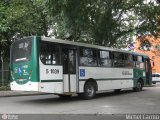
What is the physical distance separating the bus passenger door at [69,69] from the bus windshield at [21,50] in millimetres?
1957

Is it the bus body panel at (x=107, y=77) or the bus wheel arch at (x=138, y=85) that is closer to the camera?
the bus body panel at (x=107, y=77)

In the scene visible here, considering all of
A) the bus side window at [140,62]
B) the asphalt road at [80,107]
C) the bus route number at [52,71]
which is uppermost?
the bus side window at [140,62]

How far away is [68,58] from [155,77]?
3564 cm

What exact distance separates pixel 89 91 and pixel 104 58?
2.54 meters

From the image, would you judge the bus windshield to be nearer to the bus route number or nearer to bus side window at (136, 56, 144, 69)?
the bus route number

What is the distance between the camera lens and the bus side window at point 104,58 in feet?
67.4

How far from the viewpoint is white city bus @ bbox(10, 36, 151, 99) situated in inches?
642

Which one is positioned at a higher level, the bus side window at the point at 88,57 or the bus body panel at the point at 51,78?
the bus side window at the point at 88,57

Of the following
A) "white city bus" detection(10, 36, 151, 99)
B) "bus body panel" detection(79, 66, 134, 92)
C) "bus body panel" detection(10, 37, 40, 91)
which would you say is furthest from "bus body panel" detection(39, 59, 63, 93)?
"bus body panel" detection(79, 66, 134, 92)

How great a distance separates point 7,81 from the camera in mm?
30125

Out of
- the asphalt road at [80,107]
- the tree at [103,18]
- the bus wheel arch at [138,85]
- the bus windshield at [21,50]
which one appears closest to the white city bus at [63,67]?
the bus windshield at [21,50]

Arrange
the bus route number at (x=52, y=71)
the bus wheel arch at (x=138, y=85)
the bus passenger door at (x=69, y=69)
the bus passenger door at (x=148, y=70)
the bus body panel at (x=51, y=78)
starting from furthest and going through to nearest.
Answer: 1. the bus passenger door at (x=148, y=70)
2. the bus wheel arch at (x=138, y=85)
3. the bus passenger door at (x=69, y=69)
4. the bus route number at (x=52, y=71)
5. the bus body panel at (x=51, y=78)

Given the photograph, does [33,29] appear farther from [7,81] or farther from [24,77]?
[24,77]

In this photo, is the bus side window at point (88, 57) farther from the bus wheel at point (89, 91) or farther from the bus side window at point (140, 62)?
the bus side window at point (140, 62)
